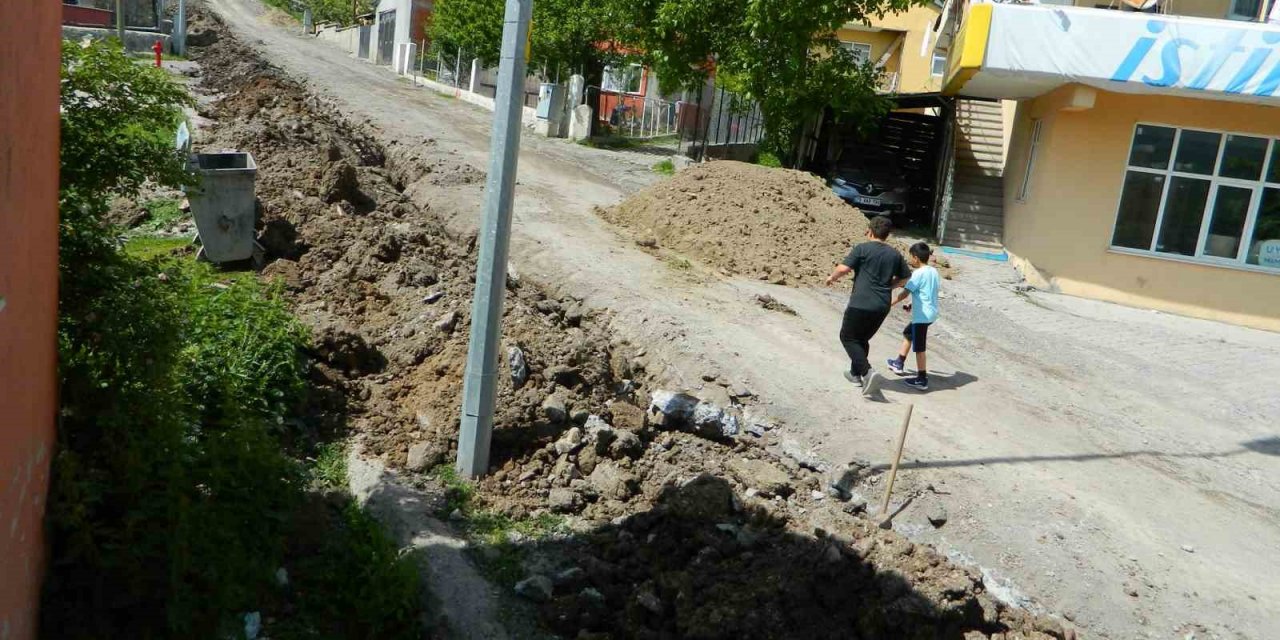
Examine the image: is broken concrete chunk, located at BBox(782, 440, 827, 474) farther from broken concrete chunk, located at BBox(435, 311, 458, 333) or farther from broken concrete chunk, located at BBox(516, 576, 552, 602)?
broken concrete chunk, located at BBox(435, 311, 458, 333)

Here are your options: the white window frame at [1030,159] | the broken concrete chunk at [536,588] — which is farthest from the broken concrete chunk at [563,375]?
the white window frame at [1030,159]

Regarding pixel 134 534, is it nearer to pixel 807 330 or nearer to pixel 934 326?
pixel 807 330

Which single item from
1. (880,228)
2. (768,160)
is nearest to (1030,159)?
(768,160)

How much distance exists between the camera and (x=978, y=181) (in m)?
21.5

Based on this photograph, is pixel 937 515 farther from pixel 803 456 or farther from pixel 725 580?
pixel 725 580

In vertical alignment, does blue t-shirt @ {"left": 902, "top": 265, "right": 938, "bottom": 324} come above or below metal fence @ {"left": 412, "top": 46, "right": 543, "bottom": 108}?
below

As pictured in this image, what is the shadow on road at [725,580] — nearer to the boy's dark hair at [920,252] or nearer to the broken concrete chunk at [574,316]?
the boy's dark hair at [920,252]

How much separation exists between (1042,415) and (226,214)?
8823mm

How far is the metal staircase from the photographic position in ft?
65.1

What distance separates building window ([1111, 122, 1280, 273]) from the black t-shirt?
381 inches

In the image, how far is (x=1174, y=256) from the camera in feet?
55.3

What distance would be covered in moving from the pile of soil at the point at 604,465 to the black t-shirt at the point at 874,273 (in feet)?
5.09

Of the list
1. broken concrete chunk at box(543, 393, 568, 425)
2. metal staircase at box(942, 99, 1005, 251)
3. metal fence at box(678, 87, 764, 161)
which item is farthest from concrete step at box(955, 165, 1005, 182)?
broken concrete chunk at box(543, 393, 568, 425)

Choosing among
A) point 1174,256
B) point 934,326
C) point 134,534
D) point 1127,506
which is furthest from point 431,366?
point 1174,256
